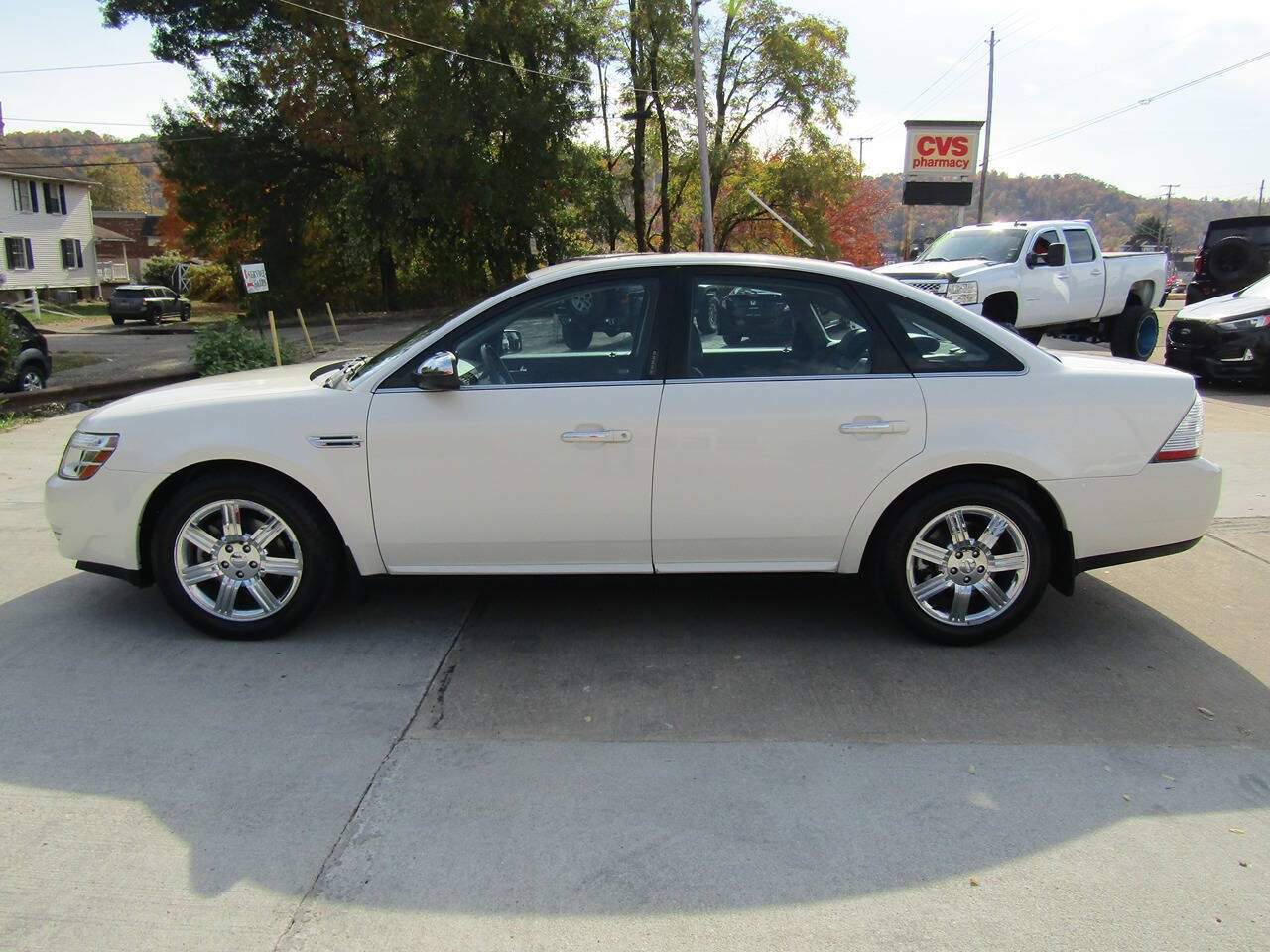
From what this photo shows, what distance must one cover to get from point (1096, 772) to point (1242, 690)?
3.71ft

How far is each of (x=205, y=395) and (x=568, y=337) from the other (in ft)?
5.63

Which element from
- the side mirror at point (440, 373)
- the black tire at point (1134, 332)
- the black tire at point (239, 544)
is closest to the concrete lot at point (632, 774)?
the black tire at point (239, 544)

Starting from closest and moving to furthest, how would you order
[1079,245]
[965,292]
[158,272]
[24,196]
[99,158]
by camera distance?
[965,292] < [1079,245] < [24,196] < [158,272] < [99,158]

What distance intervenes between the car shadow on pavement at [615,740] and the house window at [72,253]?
50.3m

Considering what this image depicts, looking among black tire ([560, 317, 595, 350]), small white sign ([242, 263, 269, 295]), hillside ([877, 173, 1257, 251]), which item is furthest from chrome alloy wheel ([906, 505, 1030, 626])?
hillside ([877, 173, 1257, 251])

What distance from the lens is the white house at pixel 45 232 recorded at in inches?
1676

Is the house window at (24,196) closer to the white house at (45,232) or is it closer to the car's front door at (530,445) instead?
the white house at (45,232)

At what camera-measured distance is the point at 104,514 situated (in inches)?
169

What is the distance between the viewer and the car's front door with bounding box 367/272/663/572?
13.5 ft

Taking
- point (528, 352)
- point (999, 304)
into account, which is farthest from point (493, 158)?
point (528, 352)

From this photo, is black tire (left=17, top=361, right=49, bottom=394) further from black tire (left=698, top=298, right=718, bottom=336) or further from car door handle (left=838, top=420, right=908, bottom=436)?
car door handle (left=838, top=420, right=908, bottom=436)

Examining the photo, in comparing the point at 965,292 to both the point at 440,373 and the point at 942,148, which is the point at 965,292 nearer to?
the point at 440,373

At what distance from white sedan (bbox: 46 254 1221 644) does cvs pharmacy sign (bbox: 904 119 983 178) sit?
113 ft

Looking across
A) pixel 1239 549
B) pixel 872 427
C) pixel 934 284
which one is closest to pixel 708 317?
pixel 872 427
